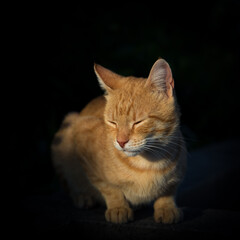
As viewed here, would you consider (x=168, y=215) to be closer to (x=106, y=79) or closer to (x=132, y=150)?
(x=132, y=150)

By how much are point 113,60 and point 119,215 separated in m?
2.92

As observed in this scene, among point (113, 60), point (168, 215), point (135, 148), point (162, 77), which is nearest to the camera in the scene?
point (135, 148)

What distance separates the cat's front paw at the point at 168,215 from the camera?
8.68 ft

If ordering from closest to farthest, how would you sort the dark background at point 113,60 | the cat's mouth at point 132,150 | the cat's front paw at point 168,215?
the cat's mouth at point 132,150
the cat's front paw at point 168,215
the dark background at point 113,60

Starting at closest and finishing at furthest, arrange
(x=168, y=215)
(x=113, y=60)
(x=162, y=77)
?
(x=162, y=77) → (x=168, y=215) → (x=113, y=60)

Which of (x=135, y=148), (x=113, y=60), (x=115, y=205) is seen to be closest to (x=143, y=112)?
(x=135, y=148)

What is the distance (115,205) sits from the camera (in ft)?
8.98

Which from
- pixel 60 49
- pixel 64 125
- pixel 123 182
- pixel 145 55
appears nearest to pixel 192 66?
pixel 145 55

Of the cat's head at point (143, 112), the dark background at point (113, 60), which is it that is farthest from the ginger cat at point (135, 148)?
the dark background at point (113, 60)

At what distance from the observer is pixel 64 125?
3461 millimetres

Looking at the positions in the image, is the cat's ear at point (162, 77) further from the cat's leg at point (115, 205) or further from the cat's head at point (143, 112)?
the cat's leg at point (115, 205)

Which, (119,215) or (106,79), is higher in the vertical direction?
(106,79)

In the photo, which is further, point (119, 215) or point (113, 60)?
point (113, 60)

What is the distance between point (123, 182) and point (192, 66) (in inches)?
162
